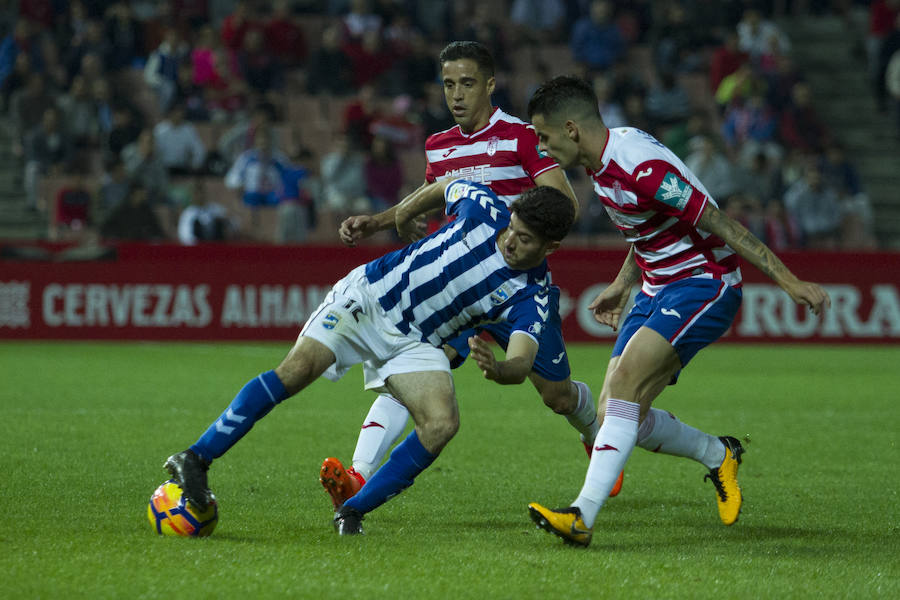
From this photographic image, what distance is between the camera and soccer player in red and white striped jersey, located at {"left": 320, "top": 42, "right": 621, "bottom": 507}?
234 inches

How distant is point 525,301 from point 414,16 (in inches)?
599

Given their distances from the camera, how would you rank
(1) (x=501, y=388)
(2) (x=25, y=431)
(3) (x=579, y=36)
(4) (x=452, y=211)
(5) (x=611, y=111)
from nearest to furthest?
(4) (x=452, y=211), (2) (x=25, y=431), (1) (x=501, y=388), (5) (x=611, y=111), (3) (x=579, y=36)

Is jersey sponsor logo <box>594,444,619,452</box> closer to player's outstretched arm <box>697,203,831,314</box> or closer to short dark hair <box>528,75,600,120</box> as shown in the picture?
player's outstretched arm <box>697,203,831,314</box>

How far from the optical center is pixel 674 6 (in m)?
20.6

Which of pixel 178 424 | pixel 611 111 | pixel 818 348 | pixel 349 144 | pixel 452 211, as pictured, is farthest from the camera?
pixel 611 111

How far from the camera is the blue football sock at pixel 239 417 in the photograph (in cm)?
501

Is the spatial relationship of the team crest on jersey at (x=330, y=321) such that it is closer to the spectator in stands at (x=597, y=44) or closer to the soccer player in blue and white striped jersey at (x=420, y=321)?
the soccer player in blue and white striped jersey at (x=420, y=321)

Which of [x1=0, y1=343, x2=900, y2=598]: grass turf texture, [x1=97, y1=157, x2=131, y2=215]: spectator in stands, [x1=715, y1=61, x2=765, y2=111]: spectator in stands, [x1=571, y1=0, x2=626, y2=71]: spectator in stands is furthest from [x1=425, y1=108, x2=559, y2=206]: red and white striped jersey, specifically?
[x1=571, y1=0, x2=626, y2=71]: spectator in stands

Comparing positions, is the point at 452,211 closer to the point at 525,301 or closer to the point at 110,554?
the point at 525,301

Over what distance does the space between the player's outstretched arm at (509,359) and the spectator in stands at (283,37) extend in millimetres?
14258

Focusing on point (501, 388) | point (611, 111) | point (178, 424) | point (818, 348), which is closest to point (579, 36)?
point (611, 111)

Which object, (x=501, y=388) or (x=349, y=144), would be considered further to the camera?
(x=349, y=144)

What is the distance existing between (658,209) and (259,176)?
447 inches

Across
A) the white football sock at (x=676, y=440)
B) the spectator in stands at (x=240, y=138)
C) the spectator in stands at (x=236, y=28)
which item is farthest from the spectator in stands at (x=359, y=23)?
the white football sock at (x=676, y=440)
